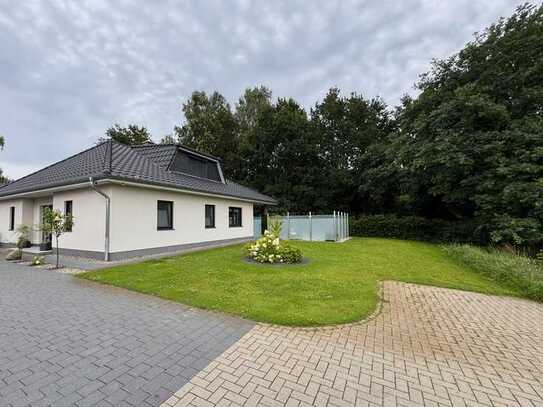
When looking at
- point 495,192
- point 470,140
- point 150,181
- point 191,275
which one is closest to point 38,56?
point 150,181

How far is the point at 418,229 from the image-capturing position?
60.8ft

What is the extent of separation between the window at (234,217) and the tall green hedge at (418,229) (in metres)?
10.2

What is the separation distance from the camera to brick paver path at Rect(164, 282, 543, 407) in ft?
7.28

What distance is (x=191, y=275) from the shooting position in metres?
6.48

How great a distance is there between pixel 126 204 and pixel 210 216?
4929mm

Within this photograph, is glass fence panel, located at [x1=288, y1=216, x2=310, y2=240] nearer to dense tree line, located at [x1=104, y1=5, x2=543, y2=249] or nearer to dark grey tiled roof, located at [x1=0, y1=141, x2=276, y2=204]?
dark grey tiled roof, located at [x1=0, y1=141, x2=276, y2=204]

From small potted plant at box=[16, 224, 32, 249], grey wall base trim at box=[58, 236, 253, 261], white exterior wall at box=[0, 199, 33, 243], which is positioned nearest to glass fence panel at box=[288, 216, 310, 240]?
grey wall base trim at box=[58, 236, 253, 261]

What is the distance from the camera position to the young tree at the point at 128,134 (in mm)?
26750

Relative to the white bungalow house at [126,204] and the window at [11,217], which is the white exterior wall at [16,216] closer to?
the white bungalow house at [126,204]

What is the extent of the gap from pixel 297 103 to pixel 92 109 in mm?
21634

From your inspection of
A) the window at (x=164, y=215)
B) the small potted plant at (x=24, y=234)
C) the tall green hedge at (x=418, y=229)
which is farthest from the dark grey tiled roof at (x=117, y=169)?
the tall green hedge at (x=418, y=229)

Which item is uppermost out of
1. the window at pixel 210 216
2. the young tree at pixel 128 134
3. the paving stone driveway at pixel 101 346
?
the young tree at pixel 128 134

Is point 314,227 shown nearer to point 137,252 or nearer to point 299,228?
point 299,228

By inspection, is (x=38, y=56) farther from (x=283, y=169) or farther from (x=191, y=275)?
(x=283, y=169)
